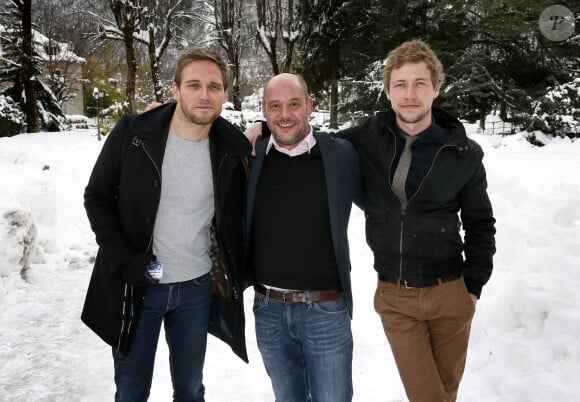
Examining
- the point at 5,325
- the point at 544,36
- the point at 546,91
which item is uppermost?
the point at 544,36

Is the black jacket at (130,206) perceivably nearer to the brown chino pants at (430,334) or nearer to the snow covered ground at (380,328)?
the brown chino pants at (430,334)

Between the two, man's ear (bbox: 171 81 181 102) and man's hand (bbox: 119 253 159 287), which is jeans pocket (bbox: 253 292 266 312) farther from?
man's ear (bbox: 171 81 181 102)

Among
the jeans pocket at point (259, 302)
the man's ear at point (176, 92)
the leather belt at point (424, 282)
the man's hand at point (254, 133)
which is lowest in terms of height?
the jeans pocket at point (259, 302)

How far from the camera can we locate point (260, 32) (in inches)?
1024

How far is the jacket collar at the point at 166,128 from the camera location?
2.62 metres

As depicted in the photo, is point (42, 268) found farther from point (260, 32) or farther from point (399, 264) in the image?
point (260, 32)

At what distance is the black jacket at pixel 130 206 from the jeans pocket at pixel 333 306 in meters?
0.56

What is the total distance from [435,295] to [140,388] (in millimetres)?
1843

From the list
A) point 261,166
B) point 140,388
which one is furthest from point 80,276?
point 261,166

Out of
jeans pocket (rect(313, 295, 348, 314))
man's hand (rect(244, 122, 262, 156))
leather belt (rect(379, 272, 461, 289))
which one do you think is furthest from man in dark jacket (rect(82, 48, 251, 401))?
leather belt (rect(379, 272, 461, 289))

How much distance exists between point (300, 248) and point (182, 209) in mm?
760

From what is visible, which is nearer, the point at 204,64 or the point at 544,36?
the point at 204,64

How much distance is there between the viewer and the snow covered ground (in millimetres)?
3500

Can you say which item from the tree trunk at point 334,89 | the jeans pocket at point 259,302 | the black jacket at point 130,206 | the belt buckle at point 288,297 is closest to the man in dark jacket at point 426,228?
the belt buckle at point 288,297
